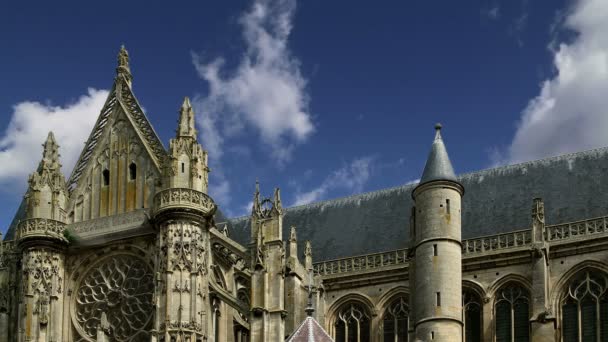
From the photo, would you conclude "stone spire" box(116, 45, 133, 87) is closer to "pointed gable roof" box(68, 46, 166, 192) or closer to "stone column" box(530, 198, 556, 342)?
"pointed gable roof" box(68, 46, 166, 192)

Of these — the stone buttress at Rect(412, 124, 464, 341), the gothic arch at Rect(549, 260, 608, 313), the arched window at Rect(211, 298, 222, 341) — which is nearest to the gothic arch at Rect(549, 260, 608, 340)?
the gothic arch at Rect(549, 260, 608, 313)

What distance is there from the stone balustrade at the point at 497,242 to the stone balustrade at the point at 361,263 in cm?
227

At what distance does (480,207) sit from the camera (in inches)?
1432

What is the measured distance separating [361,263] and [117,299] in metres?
7.92

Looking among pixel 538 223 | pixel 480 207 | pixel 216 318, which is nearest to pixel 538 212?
pixel 538 223

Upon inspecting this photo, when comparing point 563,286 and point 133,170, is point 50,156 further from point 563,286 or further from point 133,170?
point 563,286

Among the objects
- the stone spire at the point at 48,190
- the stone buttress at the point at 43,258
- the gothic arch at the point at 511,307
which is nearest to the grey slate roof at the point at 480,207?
the gothic arch at the point at 511,307

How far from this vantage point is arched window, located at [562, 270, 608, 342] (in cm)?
3122

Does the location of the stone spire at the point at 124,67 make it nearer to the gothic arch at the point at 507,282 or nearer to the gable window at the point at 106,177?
the gable window at the point at 106,177

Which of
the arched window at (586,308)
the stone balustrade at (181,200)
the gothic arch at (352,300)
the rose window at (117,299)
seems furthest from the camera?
the gothic arch at (352,300)

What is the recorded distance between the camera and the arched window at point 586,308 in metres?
31.2

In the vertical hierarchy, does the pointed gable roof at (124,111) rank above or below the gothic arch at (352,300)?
above

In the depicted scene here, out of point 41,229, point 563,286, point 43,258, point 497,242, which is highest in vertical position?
point 41,229

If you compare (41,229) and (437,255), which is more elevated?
(41,229)
